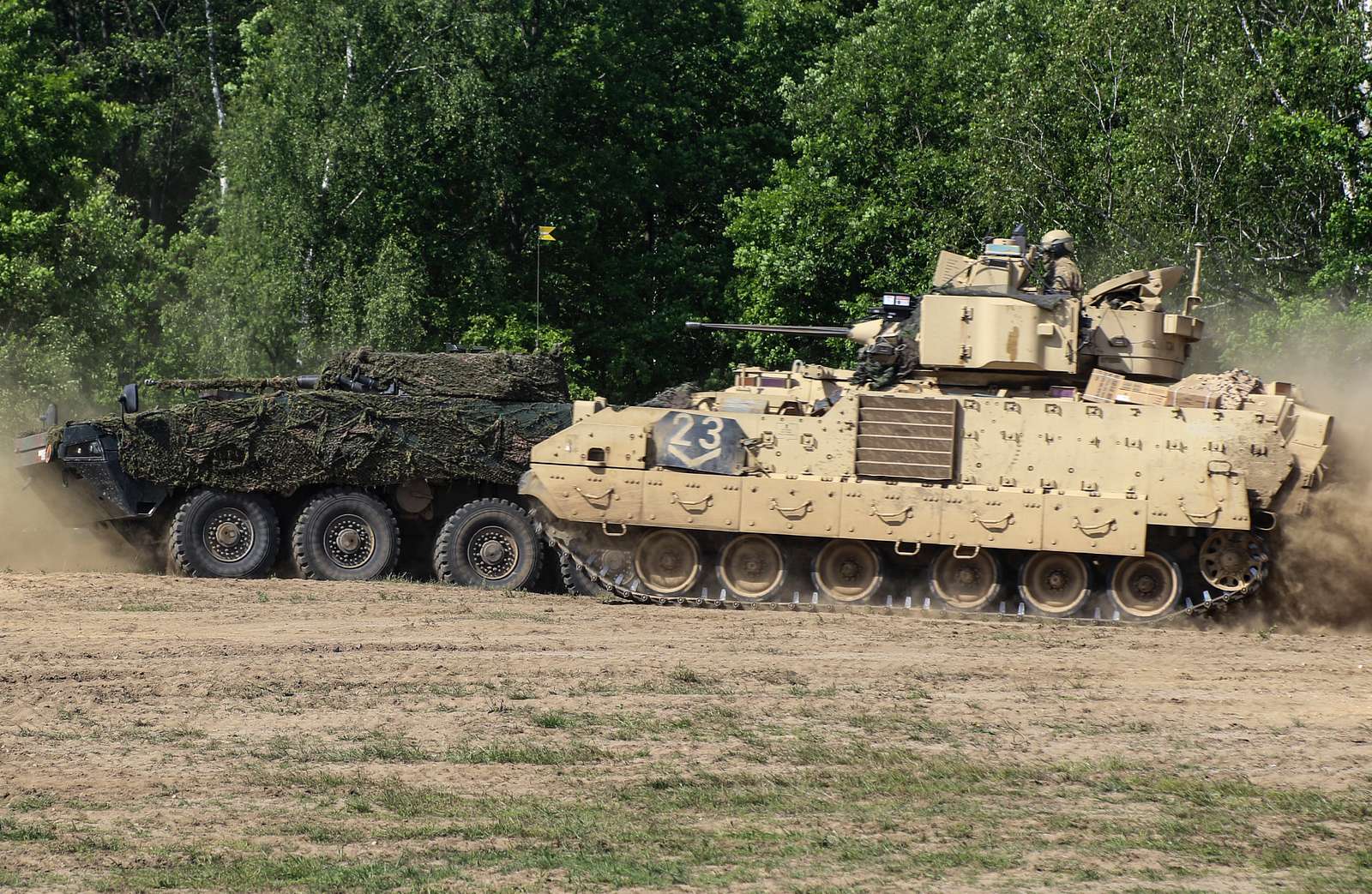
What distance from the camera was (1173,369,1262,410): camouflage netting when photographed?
17.8 m

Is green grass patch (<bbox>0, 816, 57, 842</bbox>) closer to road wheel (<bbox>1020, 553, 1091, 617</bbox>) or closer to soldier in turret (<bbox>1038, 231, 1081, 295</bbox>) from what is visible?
road wheel (<bbox>1020, 553, 1091, 617</bbox>)

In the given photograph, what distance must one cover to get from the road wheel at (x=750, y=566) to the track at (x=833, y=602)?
16 cm

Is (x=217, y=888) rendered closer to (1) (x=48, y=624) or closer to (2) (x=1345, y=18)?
(1) (x=48, y=624)

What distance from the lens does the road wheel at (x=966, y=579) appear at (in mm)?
18344

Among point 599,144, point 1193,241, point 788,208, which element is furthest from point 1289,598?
point 599,144

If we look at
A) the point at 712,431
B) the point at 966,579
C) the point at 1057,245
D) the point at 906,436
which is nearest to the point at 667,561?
the point at 712,431

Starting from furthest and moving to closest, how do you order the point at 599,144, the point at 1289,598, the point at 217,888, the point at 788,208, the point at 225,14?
the point at 225,14 → the point at 599,144 → the point at 788,208 → the point at 1289,598 → the point at 217,888

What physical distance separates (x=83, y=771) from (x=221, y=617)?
665 centimetres

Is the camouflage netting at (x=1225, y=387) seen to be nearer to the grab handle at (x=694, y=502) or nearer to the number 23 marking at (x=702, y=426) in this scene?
the number 23 marking at (x=702, y=426)

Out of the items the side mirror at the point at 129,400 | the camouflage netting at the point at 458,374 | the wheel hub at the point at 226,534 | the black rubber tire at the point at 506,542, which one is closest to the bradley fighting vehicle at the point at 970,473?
the black rubber tire at the point at 506,542

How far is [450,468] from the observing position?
66.7 ft

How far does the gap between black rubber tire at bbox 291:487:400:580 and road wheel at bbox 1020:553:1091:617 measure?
780 cm

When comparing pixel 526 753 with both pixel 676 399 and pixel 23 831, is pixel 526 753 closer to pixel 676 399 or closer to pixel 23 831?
pixel 23 831

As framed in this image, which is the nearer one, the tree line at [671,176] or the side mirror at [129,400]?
the side mirror at [129,400]
